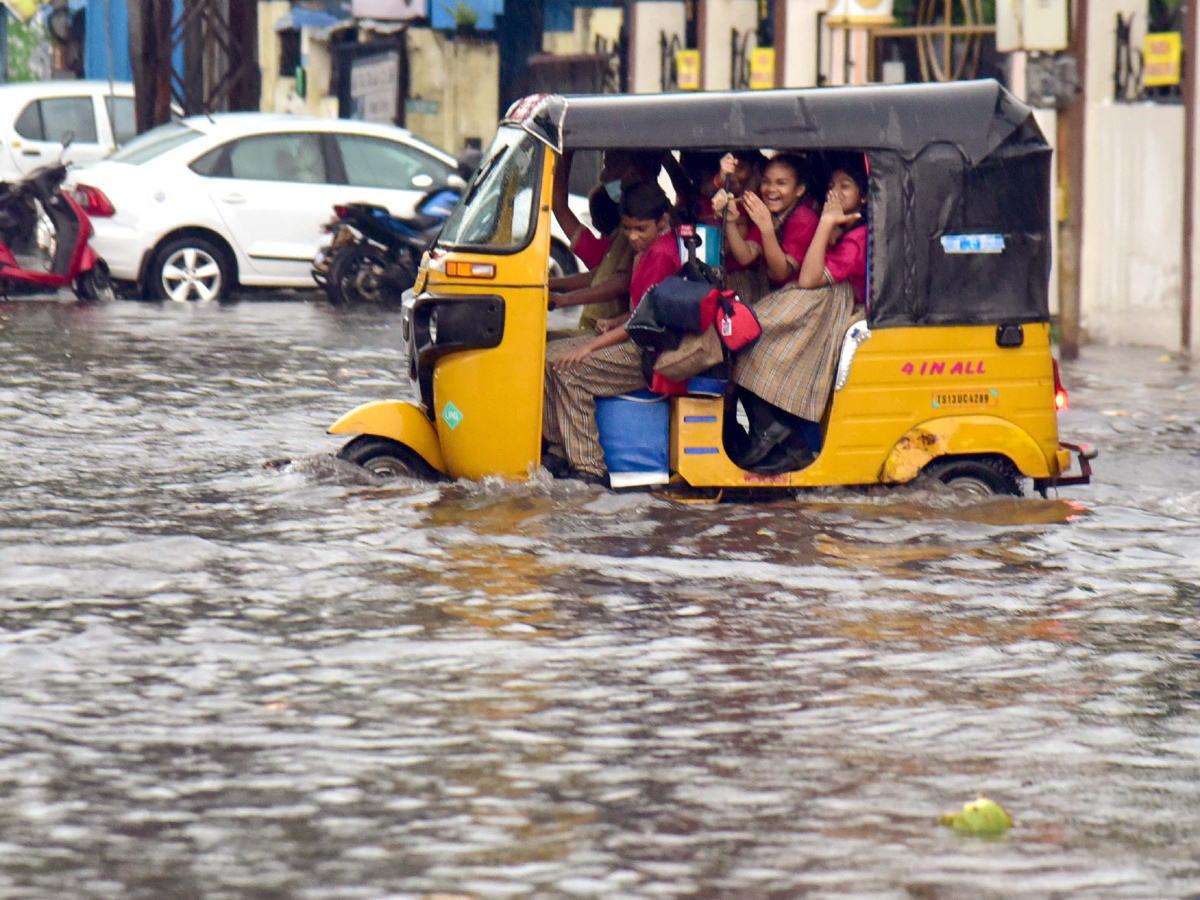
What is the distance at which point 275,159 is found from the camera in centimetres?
1822

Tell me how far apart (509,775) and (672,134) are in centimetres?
387

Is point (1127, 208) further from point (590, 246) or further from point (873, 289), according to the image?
point (873, 289)

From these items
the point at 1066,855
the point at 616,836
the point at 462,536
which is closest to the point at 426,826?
the point at 616,836

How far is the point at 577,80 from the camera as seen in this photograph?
91.1 feet

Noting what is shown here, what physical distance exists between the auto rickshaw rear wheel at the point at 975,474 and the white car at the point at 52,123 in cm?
1514

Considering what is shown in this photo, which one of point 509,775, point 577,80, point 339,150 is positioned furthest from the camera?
point 577,80

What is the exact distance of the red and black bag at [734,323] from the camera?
8.34 m

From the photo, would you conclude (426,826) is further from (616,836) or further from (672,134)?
(672,134)

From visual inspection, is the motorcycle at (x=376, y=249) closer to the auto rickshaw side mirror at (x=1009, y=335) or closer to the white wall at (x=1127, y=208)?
the white wall at (x=1127, y=208)

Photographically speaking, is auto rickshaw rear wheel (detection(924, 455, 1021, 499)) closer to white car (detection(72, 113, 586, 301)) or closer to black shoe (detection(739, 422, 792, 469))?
black shoe (detection(739, 422, 792, 469))

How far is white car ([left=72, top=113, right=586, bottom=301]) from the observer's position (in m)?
17.7

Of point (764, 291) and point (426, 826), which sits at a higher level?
point (764, 291)

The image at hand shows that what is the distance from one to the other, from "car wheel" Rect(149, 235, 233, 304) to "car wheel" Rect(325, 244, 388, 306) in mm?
938

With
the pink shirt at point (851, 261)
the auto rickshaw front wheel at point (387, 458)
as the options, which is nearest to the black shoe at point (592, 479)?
the auto rickshaw front wheel at point (387, 458)
